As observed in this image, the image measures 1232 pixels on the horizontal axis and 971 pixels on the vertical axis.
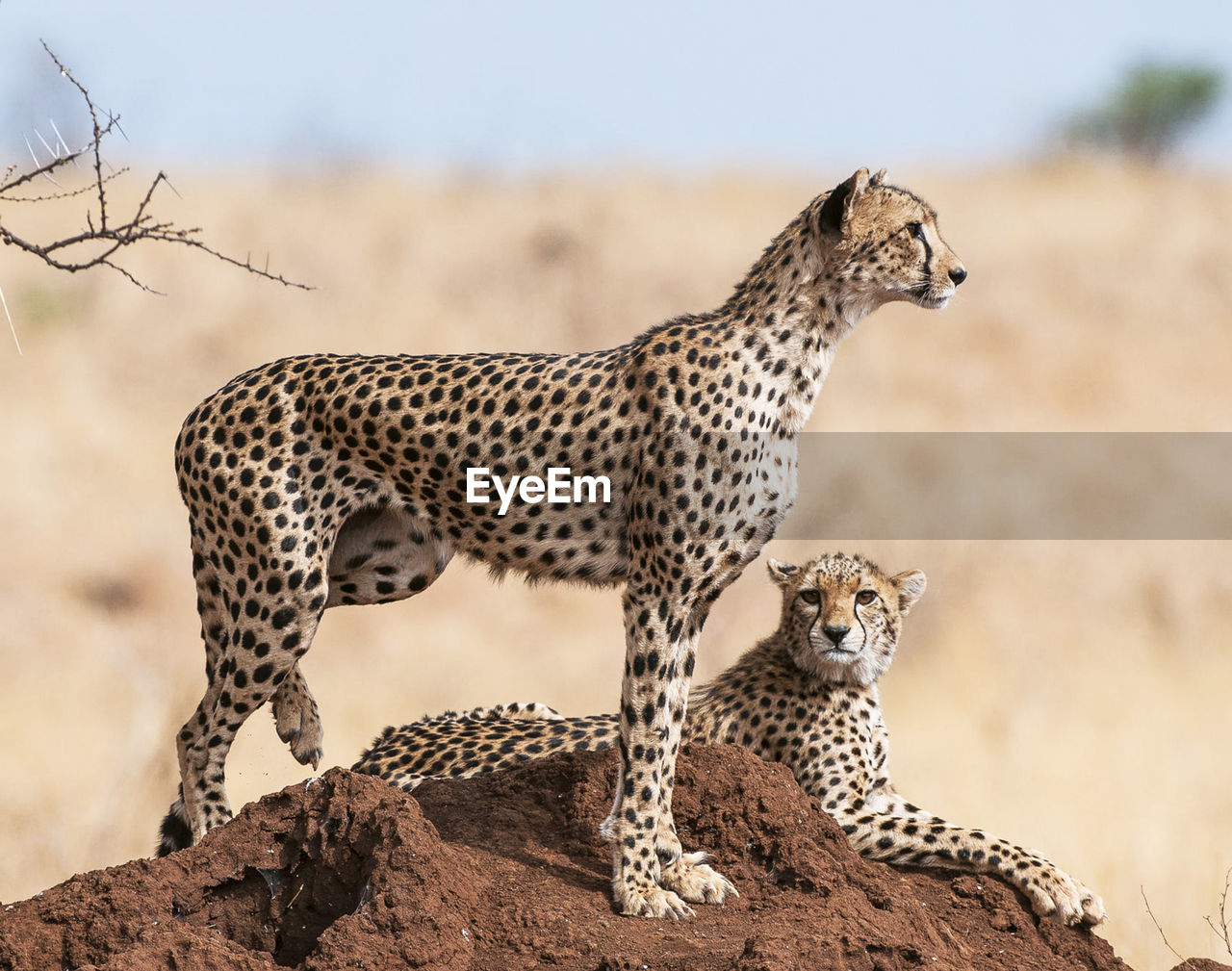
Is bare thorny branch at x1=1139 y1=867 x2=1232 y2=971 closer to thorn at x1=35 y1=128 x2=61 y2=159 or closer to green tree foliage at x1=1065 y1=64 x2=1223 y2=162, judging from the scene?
thorn at x1=35 y1=128 x2=61 y2=159

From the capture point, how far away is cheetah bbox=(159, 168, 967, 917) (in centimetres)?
524

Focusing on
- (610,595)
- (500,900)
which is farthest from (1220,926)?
(610,595)

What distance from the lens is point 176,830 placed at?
6.08 m

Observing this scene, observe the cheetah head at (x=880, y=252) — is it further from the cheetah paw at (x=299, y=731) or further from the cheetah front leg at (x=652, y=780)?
the cheetah paw at (x=299, y=731)

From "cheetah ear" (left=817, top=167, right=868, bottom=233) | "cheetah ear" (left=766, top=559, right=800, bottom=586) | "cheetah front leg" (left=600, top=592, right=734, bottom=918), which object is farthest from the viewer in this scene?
"cheetah ear" (left=766, top=559, right=800, bottom=586)

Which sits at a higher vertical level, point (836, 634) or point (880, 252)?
point (880, 252)

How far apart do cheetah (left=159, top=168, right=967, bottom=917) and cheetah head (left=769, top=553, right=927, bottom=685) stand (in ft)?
3.01

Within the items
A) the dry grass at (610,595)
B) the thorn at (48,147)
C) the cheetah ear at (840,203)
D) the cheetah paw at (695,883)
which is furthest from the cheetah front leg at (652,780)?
the dry grass at (610,595)

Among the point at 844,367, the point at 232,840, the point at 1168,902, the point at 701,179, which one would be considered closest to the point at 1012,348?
the point at 844,367

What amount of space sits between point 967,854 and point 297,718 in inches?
97.0

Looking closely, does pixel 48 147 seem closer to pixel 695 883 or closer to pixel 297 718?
pixel 297 718

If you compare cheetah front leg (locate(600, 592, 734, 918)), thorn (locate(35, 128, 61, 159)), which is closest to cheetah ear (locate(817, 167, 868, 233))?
cheetah front leg (locate(600, 592, 734, 918))

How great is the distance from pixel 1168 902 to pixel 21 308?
18.3 m

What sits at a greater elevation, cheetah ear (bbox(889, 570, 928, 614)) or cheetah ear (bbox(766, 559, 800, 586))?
cheetah ear (bbox(766, 559, 800, 586))
